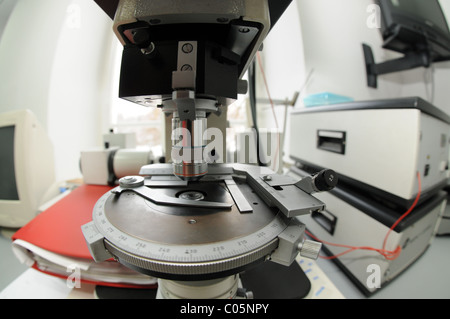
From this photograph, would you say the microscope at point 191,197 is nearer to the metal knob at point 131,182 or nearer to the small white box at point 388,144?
the metal knob at point 131,182

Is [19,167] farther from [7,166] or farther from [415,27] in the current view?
[415,27]

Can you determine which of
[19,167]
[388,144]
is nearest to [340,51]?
[388,144]

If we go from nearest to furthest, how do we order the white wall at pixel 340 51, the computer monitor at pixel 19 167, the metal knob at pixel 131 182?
the metal knob at pixel 131 182
the computer monitor at pixel 19 167
the white wall at pixel 340 51

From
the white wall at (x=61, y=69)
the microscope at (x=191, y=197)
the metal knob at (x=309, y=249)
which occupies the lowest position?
the metal knob at (x=309, y=249)

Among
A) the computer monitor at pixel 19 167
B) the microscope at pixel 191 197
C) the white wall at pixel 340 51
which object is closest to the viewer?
the microscope at pixel 191 197

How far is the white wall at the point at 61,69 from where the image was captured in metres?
0.76

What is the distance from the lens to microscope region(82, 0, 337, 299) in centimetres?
24

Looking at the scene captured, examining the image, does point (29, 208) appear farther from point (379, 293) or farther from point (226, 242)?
point (379, 293)

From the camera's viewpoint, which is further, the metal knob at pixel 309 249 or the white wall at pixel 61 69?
the white wall at pixel 61 69

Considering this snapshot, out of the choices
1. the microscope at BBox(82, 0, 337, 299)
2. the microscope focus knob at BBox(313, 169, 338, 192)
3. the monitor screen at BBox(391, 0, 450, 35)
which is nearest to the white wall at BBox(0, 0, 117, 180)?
the microscope at BBox(82, 0, 337, 299)

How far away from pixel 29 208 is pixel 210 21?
1.13m

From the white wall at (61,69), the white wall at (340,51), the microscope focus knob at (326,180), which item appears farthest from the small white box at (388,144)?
the white wall at (61,69)

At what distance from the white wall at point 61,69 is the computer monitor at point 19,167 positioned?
0.50ft

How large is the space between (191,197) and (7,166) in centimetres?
101
